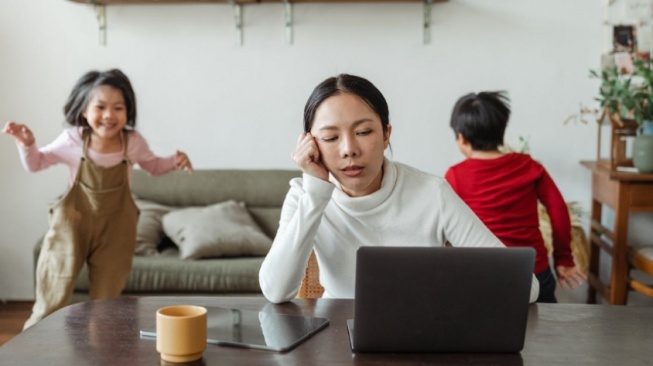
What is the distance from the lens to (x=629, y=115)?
3334mm

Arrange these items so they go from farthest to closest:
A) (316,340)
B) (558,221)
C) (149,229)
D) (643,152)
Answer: (149,229)
(643,152)
(558,221)
(316,340)

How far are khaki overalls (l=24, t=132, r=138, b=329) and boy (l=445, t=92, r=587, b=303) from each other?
1.24 m

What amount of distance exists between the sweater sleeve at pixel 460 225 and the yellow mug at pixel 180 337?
0.67 meters

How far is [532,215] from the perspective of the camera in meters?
2.47

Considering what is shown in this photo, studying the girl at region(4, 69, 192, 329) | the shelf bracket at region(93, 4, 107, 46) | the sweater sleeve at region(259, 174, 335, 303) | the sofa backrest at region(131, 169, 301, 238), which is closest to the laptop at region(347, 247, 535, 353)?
the sweater sleeve at region(259, 174, 335, 303)

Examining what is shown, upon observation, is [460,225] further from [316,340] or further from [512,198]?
[512,198]

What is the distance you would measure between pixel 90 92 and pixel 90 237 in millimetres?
538

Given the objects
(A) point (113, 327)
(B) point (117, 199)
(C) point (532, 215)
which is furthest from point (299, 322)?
(B) point (117, 199)

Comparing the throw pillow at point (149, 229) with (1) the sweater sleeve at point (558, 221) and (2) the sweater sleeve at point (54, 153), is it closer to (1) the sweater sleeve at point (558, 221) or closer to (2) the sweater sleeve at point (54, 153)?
(2) the sweater sleeve at point (54, 153)

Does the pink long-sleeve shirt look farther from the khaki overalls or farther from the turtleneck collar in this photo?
the turtleneck collar

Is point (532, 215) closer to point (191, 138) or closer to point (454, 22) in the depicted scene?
point (454, 22)

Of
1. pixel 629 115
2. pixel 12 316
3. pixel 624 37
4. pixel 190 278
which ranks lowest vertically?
pixel 12 316

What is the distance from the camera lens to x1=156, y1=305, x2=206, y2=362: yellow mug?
113 cm

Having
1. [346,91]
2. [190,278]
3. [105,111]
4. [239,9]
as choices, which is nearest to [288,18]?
[239,9]
